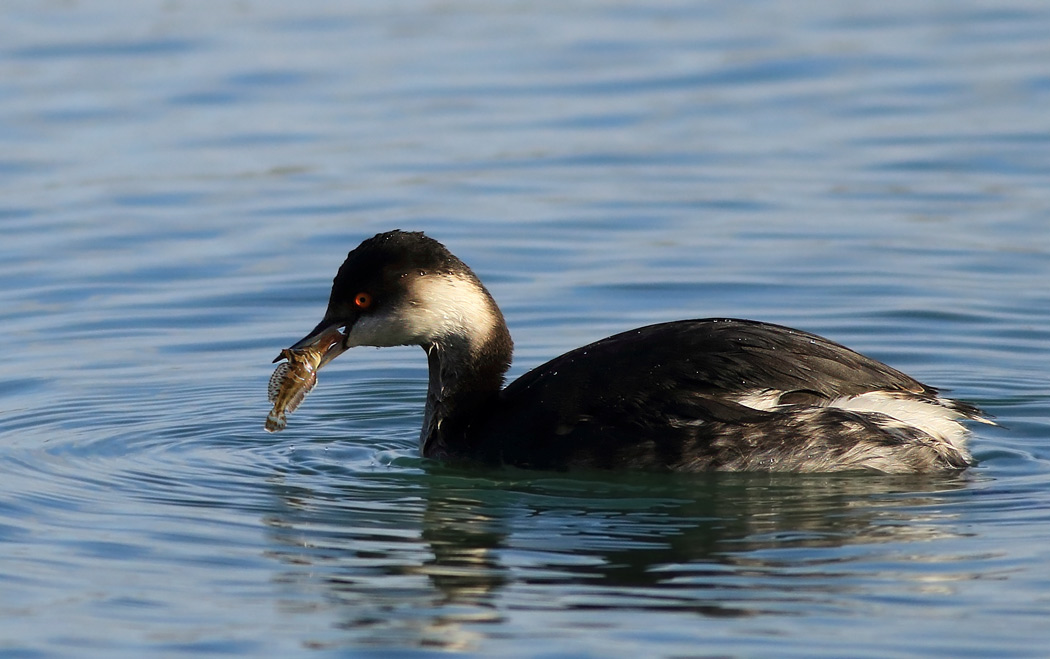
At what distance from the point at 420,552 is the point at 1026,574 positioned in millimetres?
2345

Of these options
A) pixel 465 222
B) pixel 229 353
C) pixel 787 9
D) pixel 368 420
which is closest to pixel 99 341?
pixel 229 353

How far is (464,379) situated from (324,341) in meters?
0.70

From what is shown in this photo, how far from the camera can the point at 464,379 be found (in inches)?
356

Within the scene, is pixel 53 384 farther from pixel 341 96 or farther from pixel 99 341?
pixel 341 96

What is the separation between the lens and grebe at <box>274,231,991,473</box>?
27.2ft

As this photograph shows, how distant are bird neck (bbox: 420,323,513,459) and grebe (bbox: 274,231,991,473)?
0.19 metres

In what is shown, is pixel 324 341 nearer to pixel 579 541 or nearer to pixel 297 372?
pixel 297 372

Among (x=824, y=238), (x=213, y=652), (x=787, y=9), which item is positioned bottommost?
(x=213, y=652)

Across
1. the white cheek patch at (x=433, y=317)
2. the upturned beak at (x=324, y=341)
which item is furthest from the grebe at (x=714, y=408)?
A: the upturned beak at (x=324, y=341)

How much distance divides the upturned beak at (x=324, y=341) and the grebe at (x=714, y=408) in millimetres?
303

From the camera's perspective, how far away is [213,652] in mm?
6395

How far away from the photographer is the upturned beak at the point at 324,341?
894cm

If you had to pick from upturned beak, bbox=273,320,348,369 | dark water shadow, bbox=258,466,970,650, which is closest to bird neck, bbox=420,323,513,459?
dark water shadow, bbox=258,466,970,650

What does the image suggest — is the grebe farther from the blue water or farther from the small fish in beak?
the small fish in beak
